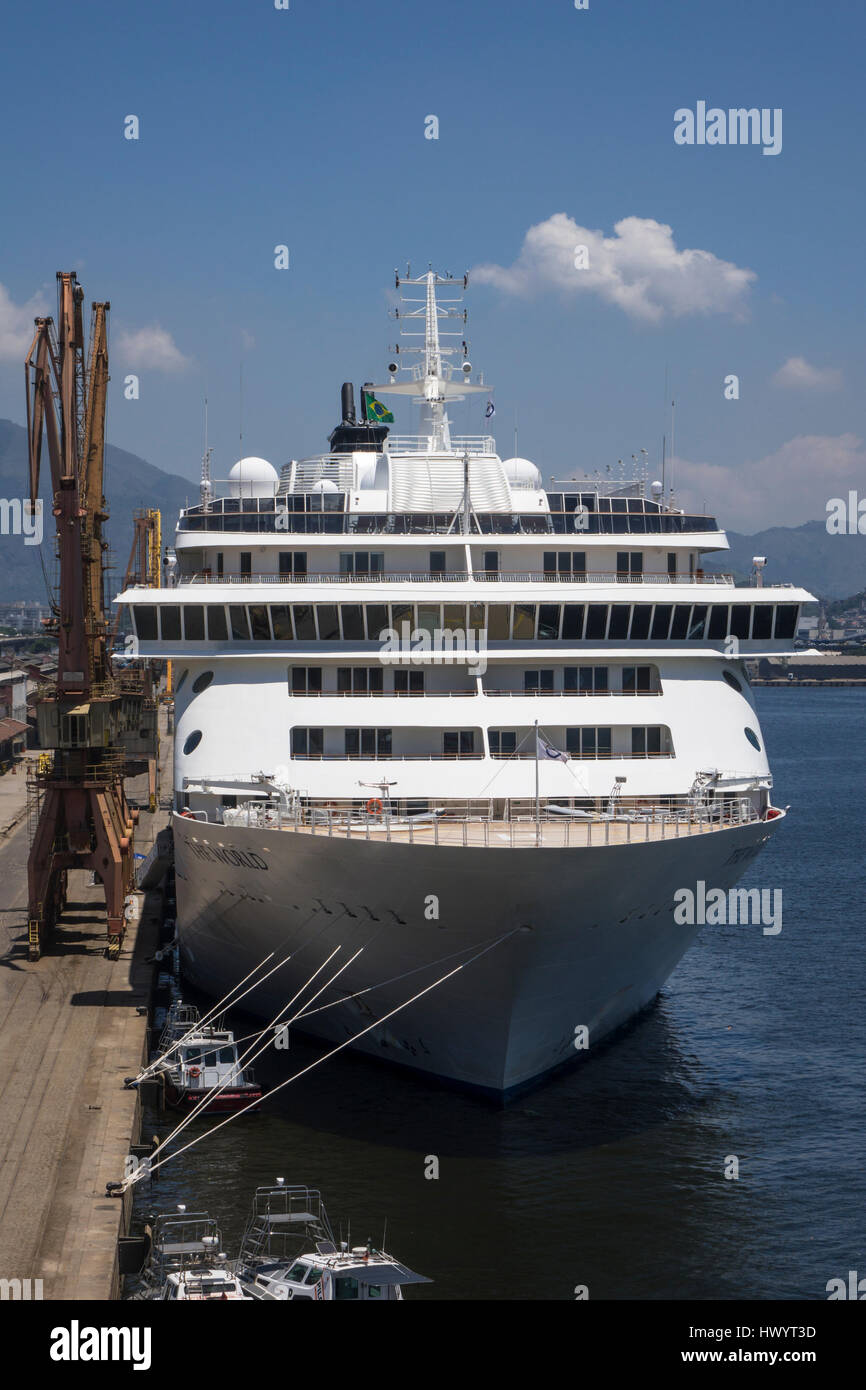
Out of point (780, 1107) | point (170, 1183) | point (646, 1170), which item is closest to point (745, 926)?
point (780, 1107)

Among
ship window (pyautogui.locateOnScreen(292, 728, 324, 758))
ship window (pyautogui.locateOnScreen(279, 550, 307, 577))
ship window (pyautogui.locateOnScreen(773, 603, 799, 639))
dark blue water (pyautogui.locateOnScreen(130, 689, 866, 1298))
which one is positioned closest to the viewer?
dark blue water (pyautogui.locateOnScreen(130, 689, 866, 1298))

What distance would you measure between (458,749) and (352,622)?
348 cm

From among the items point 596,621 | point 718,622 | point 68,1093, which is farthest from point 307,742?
point 718,622

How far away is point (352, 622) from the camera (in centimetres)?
2967

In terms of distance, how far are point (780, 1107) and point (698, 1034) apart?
4.61 metres

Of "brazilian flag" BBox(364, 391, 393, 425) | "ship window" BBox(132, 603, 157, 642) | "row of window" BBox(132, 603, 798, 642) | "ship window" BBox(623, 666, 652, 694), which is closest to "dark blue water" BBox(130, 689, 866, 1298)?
"ship window" BBox(623, 666, 652, 694)

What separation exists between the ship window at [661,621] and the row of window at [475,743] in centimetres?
219

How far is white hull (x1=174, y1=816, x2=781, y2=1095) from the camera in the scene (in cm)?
2400

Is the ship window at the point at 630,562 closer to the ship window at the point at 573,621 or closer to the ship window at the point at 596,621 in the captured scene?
the ship window at the point at 596,621

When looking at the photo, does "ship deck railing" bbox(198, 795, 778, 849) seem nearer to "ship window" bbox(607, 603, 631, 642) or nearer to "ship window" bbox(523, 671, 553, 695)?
"ship window" bbox(523, 671, 553, 695)

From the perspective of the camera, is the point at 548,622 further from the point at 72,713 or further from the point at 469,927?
the point at 72,713

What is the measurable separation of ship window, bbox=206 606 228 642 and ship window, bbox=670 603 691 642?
9.05 meters

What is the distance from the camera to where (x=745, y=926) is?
1764 inches
